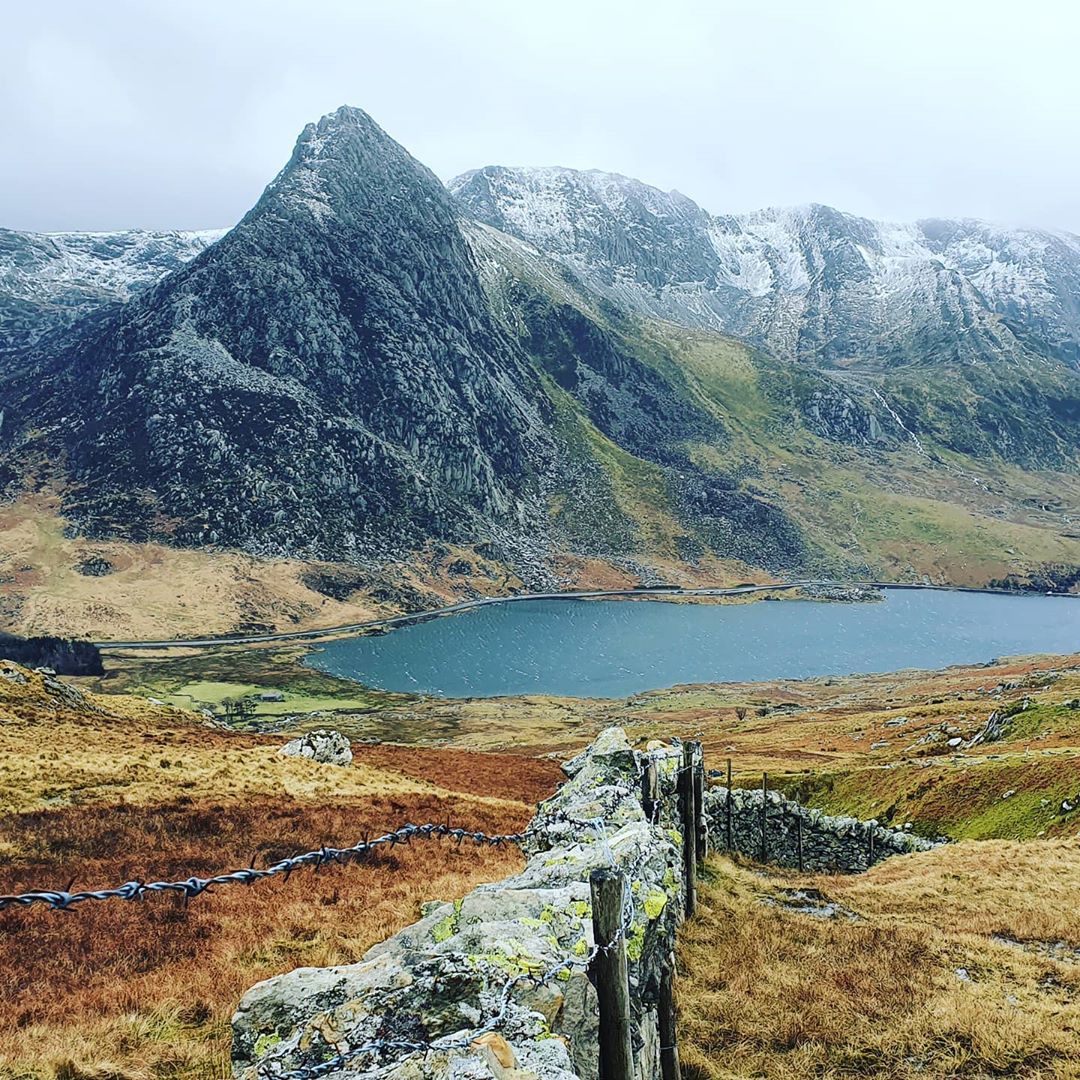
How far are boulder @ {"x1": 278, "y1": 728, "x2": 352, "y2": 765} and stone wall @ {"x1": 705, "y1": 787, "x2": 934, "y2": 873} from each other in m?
19.5

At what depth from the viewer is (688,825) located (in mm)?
21141

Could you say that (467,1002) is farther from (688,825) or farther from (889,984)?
(688,825)

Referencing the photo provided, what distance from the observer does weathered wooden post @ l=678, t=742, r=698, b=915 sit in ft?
63.4

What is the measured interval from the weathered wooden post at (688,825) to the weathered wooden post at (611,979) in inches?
486

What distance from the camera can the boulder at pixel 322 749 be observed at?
38469mm

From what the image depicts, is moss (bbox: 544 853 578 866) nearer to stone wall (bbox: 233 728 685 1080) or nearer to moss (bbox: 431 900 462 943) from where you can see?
stone wall (bbox: 233 728 685 1080)

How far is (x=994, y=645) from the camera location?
589 feet

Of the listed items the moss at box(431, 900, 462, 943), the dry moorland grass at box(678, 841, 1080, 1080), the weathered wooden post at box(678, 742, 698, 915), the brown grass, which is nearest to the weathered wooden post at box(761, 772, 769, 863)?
the dry moorland grass at box(678, 841, 1080, 1080)

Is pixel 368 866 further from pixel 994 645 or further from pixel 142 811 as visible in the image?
pixel 994 645

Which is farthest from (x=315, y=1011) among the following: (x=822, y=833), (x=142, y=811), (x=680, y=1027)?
(x=822, y=833)

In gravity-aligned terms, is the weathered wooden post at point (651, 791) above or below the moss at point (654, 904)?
below

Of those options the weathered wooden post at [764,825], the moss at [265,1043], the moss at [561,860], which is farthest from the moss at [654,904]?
the weathered wooden post at [764,825]

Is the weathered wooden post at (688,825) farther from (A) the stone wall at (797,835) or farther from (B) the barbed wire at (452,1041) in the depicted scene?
(B) the barbed wire at (452,1041)

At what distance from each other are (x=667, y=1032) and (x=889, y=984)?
6.51m
